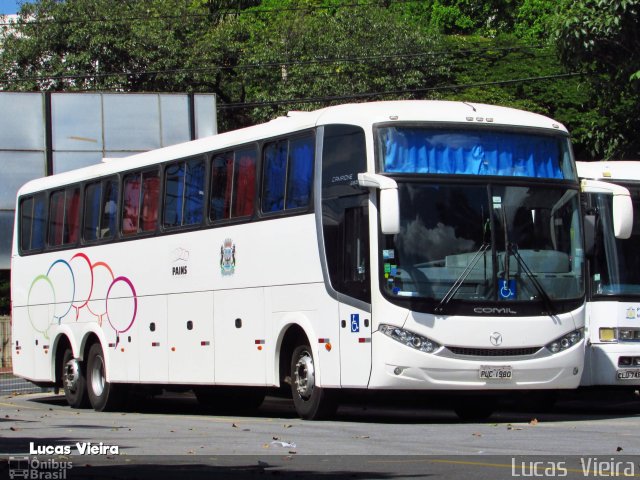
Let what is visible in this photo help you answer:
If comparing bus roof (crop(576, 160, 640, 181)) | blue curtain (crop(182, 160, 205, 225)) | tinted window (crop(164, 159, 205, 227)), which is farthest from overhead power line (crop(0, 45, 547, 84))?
blue curtain (crop(182, 160, 205, 225))

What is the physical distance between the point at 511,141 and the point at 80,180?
9138 millimetres

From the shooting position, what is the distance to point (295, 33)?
55.2 meters

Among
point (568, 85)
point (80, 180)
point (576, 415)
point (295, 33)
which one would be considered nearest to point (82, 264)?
point (80, 180)

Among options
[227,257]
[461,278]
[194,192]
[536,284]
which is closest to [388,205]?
[461,278]

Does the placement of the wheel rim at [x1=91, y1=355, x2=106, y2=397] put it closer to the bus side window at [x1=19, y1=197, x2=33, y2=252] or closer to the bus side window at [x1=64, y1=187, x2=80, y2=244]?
the bus side window at [x1=64, y1=187, x2=80, y2=244]

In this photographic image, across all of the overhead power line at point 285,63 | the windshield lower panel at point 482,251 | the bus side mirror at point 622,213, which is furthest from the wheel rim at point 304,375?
the overhead power line at point 285,63

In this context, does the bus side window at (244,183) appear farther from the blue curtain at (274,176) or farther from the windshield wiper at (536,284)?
the windshield wiper at (536,284)

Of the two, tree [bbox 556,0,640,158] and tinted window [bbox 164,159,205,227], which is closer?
tinted window [bbox 164,159,205,227]

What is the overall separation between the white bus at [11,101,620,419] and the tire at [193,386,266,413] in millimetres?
875

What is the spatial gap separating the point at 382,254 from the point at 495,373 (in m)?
1.83

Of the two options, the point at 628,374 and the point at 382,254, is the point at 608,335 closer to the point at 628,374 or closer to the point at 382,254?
the point at 628,374

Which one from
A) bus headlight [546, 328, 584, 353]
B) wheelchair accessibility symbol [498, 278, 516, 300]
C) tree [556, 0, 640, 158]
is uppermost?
tree [556, 0, 640, 158]

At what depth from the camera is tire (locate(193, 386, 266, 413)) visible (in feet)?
66.7

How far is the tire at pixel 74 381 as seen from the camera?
73.4ft
